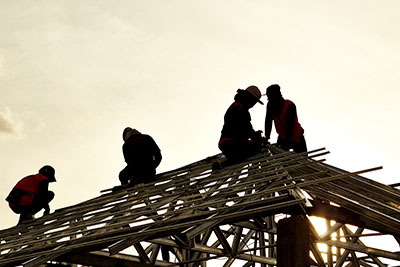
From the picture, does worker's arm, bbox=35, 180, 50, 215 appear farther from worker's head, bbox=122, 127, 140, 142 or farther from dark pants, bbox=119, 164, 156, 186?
worker's head, bbox=122, 127, 140, 142

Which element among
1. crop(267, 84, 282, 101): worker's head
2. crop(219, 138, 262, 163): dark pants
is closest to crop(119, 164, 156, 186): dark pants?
crop(219, 138, 262, 163): dark pants

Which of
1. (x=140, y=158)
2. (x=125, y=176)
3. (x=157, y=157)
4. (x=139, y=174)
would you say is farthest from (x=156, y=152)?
(x=125, y=176)

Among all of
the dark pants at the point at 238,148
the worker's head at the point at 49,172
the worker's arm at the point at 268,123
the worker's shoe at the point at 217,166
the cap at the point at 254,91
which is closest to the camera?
the dark pants at the point at 238,148

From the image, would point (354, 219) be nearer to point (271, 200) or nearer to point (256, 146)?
point (271, 200)

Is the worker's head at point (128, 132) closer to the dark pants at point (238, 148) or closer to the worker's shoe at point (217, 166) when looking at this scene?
the worker's shoe at point (217, 166)

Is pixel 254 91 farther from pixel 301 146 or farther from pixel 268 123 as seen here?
pixel 301 146

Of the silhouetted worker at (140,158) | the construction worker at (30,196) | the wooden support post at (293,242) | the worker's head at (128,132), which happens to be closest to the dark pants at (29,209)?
the construction worker at (30,196)

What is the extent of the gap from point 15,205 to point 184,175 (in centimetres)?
372

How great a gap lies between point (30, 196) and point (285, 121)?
5431 mm

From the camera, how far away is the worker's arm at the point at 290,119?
11.6 metres

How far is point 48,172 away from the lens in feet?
46.1

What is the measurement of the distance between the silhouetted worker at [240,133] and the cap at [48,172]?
14.1ft

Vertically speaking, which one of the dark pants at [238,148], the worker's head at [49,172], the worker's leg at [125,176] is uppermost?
the worker's head at [49,172]

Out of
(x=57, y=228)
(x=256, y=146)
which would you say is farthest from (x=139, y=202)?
(x=256, y=146)
